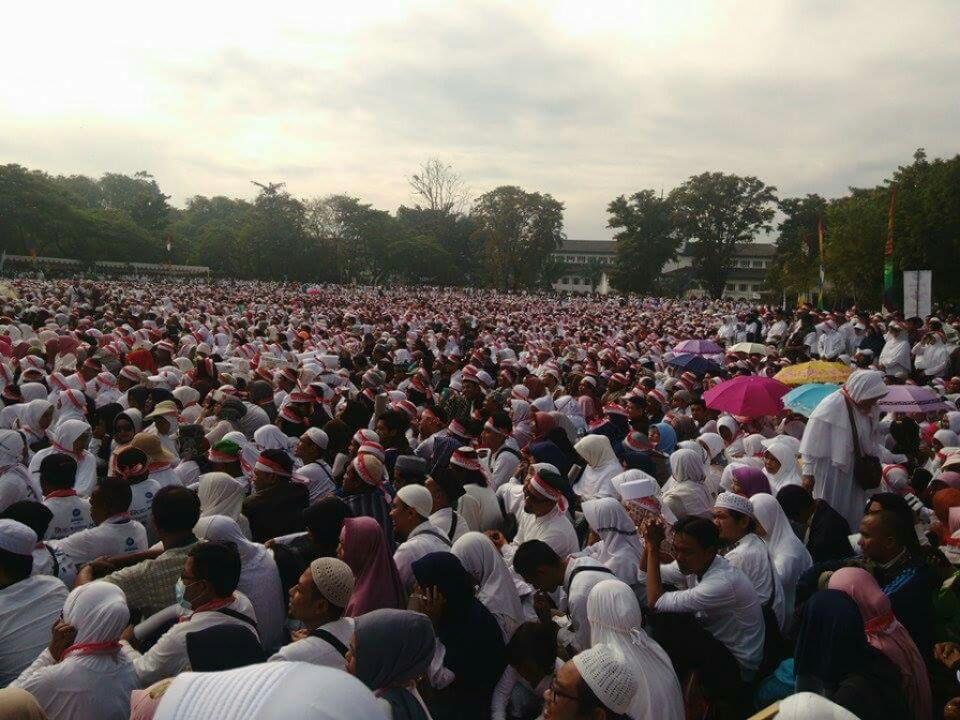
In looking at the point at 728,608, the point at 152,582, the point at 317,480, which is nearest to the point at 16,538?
the point at 152,582

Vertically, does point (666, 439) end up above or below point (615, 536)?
below

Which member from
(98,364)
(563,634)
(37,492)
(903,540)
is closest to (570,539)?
(563,634)

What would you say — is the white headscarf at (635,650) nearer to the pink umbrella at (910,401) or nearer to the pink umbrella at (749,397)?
the pink umbrella at (749,397)

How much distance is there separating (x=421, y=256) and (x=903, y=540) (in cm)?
5645

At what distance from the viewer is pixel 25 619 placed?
3.09m

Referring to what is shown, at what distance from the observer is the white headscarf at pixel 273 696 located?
1.13 meters

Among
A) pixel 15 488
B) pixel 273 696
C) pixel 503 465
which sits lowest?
pixel 503 465

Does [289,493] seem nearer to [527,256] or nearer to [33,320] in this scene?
[33,320]

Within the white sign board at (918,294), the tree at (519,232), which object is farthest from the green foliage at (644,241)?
the white sign board at (918,294)

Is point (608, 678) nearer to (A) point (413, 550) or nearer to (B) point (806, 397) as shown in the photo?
(A) point (413, 550)

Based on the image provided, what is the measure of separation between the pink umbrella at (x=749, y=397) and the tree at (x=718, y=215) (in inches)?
1993

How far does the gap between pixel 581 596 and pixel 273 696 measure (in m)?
2.33

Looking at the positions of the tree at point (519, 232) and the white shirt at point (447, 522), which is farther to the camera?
the tree at point (519, 232)

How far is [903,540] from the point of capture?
336 centimetres
